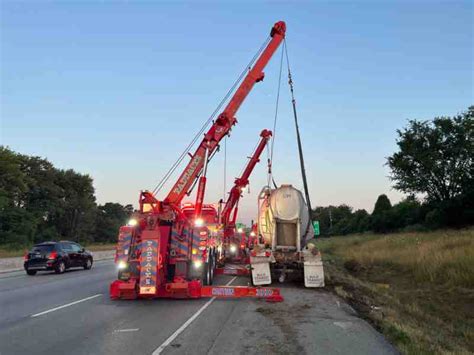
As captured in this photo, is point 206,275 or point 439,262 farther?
point 439,262

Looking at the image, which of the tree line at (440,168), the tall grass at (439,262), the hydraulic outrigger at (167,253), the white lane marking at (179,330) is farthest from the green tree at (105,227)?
the white lane marking at (179,330)

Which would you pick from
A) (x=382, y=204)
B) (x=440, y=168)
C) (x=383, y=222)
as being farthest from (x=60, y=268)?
(x=382, y=204)

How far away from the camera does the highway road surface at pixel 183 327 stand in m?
7.15

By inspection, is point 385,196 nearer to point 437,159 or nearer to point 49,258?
point 437,159

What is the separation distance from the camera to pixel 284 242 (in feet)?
53.6

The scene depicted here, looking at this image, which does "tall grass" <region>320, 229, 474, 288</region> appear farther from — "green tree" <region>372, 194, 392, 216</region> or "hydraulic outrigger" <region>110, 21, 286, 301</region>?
"green tree" <region>372, 194, 392, 216</region>

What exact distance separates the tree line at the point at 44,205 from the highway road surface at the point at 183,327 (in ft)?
139

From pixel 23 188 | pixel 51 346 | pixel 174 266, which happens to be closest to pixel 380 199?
pixel 23 188

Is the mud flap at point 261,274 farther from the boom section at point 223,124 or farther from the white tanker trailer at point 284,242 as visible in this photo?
the boom section at point 223,124

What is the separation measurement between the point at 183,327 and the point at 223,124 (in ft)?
28.4

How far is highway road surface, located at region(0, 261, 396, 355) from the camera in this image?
23.5ft

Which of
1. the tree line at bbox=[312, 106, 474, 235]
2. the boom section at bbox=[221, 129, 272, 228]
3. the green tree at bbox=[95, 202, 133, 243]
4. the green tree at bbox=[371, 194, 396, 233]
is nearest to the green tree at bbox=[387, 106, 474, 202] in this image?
the tree line at bbox=[312, 106, 474, 235]

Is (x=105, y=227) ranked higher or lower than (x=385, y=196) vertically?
lower

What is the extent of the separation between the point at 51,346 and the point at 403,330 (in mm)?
6428
